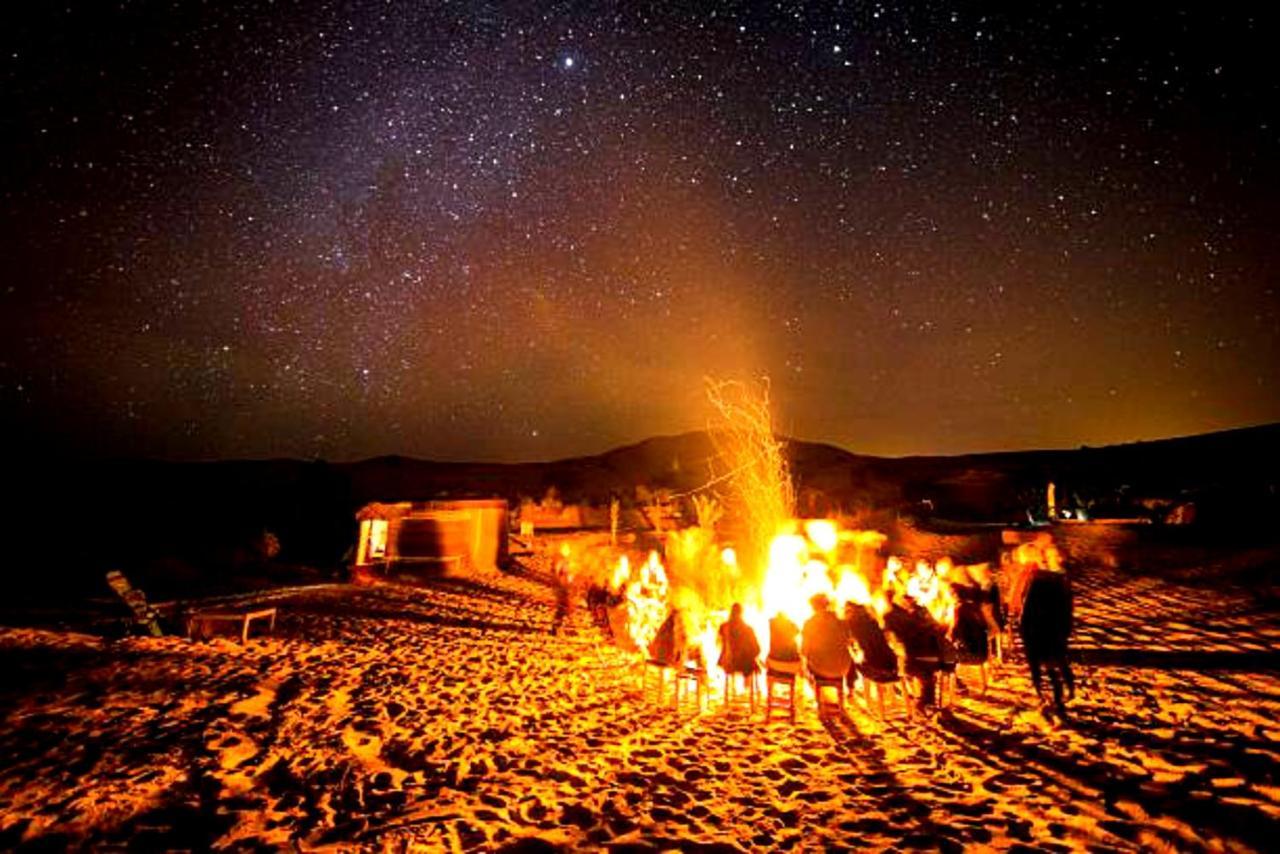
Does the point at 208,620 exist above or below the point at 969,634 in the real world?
below

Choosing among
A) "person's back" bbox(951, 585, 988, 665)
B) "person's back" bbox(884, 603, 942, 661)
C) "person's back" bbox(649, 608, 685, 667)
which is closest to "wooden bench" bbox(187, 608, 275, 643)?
"person's back" bbox(649, 608, 685, 667)

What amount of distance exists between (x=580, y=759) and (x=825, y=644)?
3.27 m

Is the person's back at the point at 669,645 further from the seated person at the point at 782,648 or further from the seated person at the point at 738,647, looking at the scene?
the seated person at the point at 782,648

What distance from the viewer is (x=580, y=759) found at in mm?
6398

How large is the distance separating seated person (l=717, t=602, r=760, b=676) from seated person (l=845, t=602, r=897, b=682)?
4.10 ft

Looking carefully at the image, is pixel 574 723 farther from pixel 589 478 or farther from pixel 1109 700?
pixel 589 478

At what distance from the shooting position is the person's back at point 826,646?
7.34 m

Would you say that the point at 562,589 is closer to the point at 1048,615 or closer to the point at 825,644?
the point at 825,644

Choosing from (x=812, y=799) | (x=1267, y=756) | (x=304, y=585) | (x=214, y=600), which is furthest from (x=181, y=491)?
(x=1267, y=756)

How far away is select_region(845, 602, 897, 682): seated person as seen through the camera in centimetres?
727

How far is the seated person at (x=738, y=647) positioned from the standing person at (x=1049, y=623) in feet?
11.1

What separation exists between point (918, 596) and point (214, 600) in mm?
17390

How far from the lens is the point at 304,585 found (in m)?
20.1

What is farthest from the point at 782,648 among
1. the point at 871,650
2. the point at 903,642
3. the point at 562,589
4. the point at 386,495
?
the point at 386,495
